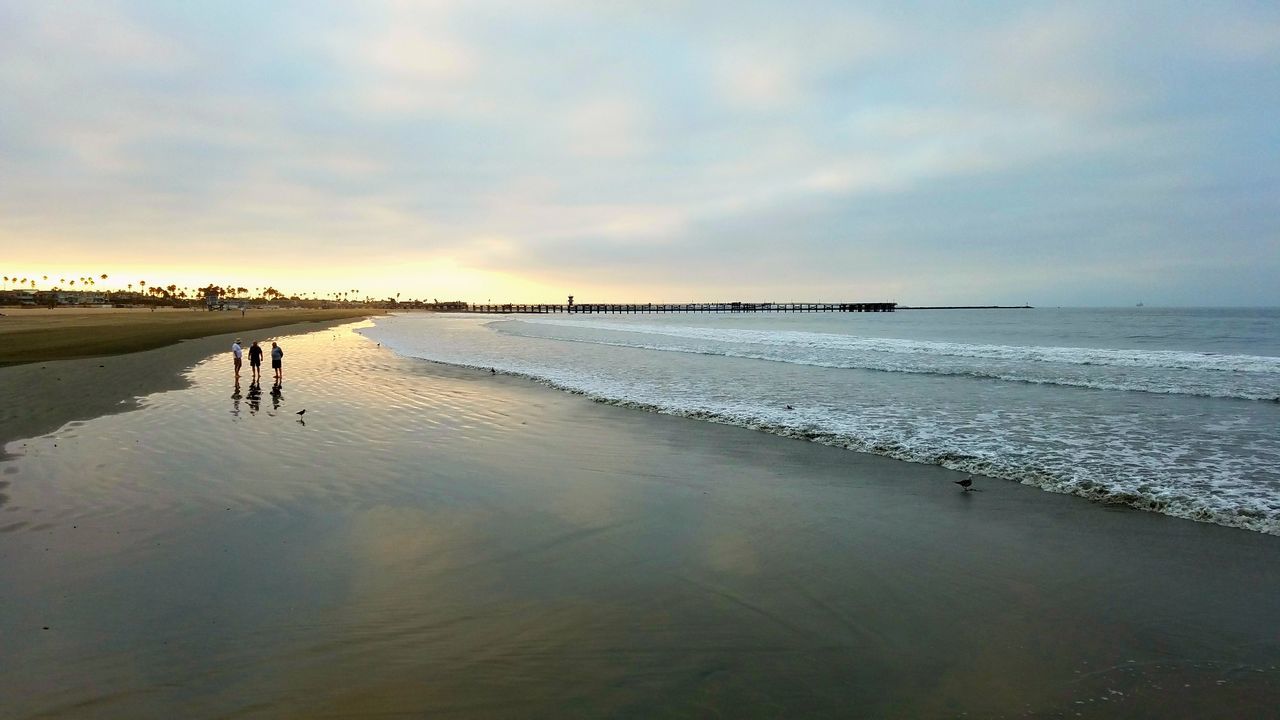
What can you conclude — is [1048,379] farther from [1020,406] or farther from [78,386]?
[78,386]

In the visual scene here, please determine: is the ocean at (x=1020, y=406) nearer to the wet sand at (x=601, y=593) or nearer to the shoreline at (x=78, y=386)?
the wet sand at (x=601, y=593)

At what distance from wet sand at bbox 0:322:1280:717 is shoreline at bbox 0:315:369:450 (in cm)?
455

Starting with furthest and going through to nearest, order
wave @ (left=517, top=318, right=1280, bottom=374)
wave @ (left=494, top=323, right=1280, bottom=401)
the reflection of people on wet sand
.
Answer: wave @ (left=517, top=318, right=1280, bottom=374), wave @ (left=494, top=323, right=1280, bottom=401), the reflection of people on wet sand

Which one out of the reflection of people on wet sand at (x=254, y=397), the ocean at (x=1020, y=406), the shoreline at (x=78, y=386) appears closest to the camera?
the ocean at (x=1020, y=406)

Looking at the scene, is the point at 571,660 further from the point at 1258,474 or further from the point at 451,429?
the point at 1258,474

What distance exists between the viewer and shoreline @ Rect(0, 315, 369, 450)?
14.1 meters

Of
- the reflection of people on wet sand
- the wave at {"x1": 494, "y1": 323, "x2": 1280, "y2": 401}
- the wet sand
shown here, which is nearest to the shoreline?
the reflection of people on wet sand

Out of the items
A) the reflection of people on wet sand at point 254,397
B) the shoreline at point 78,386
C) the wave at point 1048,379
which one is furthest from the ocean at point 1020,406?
the shoreline at point 78,386

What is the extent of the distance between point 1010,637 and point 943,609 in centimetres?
58

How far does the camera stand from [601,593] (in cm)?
589

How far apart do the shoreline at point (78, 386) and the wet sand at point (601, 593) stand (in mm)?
4548

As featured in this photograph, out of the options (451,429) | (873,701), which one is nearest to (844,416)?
(451,429)

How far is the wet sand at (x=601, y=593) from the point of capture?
4352mm

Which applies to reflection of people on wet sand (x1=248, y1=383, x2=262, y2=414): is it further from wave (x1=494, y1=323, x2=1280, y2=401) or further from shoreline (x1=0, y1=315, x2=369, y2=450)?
wave (x1=494, y1=323, x2=1280, y2=401)
